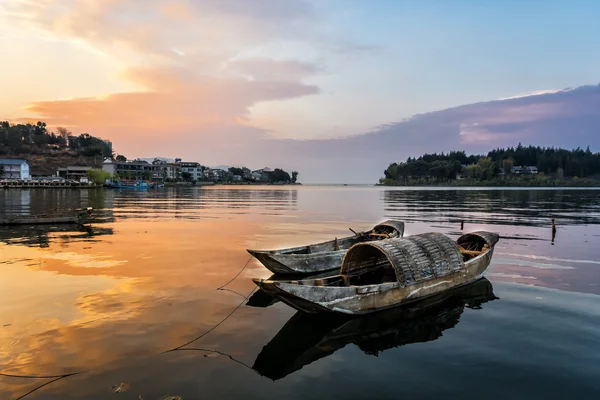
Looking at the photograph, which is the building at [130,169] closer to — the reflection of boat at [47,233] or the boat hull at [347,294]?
the reflection of boat at [47,233]

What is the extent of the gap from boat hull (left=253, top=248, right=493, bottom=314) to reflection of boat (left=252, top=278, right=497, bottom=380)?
36cm

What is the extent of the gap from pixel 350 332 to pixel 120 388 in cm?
609

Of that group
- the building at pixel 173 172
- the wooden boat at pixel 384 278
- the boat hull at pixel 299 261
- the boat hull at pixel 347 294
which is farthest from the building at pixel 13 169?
the boat hull at pixel 347 294

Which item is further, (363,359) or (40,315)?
(40,315)

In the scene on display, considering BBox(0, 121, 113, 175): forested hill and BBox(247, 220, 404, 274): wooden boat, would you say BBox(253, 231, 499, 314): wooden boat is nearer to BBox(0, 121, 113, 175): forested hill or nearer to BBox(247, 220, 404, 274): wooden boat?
BBox(247, 220, 404, 274): wooden boat

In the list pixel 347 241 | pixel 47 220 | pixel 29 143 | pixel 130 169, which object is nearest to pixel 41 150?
pixel 29 143

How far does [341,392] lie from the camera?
8047 millimetres

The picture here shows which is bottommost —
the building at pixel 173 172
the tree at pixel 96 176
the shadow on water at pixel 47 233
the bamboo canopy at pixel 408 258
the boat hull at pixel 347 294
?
the shadow on water at pixel 47 233

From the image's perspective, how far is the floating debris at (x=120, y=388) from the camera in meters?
7.78

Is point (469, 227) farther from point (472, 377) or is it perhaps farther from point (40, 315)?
point (40, 315)

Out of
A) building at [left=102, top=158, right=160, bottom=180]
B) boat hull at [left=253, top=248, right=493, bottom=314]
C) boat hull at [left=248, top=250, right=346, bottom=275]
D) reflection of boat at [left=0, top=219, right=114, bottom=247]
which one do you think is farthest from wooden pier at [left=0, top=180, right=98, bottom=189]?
boat hull at [left=253, top=248, right=493, bottom=314]

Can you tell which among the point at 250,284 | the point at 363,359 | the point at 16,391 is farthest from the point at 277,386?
the point at 250,284

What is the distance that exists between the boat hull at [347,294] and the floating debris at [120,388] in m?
3.86

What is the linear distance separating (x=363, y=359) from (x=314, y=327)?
207 centimetres
